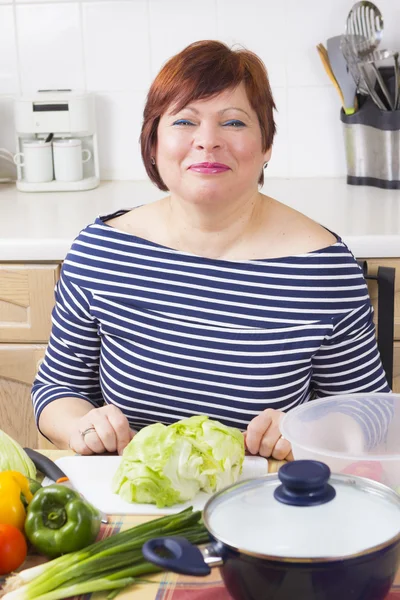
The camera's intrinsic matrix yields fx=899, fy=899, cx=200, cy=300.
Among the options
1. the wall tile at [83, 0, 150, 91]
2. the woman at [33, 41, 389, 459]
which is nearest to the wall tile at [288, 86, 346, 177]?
the wall tile at [83, 0, 150, 91]

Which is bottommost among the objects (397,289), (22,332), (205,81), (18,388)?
(18,388)

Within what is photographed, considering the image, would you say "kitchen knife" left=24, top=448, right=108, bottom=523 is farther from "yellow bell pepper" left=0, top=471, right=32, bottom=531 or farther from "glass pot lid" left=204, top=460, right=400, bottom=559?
"glass pot lid" left=204, top=460, right=400, bottom=559

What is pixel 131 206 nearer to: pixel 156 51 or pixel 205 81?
pixel 156 51

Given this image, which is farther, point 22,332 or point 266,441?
point 22,332

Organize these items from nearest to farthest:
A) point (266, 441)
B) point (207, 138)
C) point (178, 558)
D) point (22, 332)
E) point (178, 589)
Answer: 1. point (178, 558)
2. point (178, 589)
3. point (266, 441)
4. point (207, 138)
5. point (22, 332)

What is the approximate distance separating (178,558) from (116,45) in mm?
2133

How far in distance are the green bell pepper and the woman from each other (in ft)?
1.45

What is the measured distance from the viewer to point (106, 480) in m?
1.14

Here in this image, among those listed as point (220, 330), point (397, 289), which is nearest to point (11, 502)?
point (220, 330)

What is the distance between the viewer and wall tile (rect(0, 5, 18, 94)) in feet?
8.65

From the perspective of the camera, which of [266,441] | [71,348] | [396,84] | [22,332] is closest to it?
[266,441]

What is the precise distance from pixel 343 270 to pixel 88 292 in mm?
442

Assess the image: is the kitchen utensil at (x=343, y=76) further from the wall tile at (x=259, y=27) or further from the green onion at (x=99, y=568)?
the green onion at (x=99, y=568)

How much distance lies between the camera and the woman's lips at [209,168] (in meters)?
1.44
